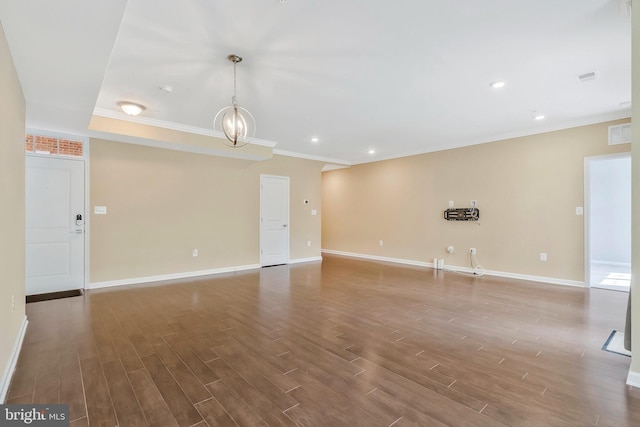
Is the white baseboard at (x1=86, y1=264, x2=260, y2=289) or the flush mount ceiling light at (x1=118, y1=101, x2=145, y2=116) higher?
the flush mount ceiling light at (x1=118, y1=101, x2=145, y2=116)

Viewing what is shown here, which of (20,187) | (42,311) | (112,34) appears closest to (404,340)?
(112,34)

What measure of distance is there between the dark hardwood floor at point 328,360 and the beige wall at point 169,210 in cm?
94

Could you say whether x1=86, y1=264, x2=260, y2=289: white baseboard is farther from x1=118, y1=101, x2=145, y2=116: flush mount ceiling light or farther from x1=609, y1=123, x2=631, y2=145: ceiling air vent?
x1=609, y1=123, x2=631, y2=145: ceiling air vent

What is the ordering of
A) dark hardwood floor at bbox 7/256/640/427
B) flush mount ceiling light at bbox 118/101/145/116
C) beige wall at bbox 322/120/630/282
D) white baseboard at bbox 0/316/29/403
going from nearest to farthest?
dark hardwood floor at bbox 7/256/640/427
white baseboard at bbox 0/316/29/403
flush mount ceiling light at bbox 118/101/145/116
beige wall at bbox 322/120/630/282

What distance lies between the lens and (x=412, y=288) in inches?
197

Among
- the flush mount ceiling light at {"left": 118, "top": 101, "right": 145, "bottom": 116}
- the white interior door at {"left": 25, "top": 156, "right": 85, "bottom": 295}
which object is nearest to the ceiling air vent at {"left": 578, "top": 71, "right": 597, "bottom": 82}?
the flush mount ceiling light at {"left": 118, "top": 101, "right": 145, "bottom": 116}

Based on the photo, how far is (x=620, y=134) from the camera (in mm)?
4723

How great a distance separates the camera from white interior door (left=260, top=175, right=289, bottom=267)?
6.96 meters

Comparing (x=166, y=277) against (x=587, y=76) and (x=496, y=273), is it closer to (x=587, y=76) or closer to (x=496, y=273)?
(x=496, y=273)

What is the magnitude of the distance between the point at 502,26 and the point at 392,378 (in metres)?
2.92

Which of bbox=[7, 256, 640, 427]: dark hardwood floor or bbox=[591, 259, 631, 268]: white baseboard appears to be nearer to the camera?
bbox=[7, 256, 640, 427]: dark hardwood floor

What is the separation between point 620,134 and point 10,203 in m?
7.56

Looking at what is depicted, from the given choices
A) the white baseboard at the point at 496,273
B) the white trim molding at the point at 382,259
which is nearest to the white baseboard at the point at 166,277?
the white trim molding at the point at 382,259

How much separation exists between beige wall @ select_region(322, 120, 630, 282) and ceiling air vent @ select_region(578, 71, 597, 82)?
2.04 m
